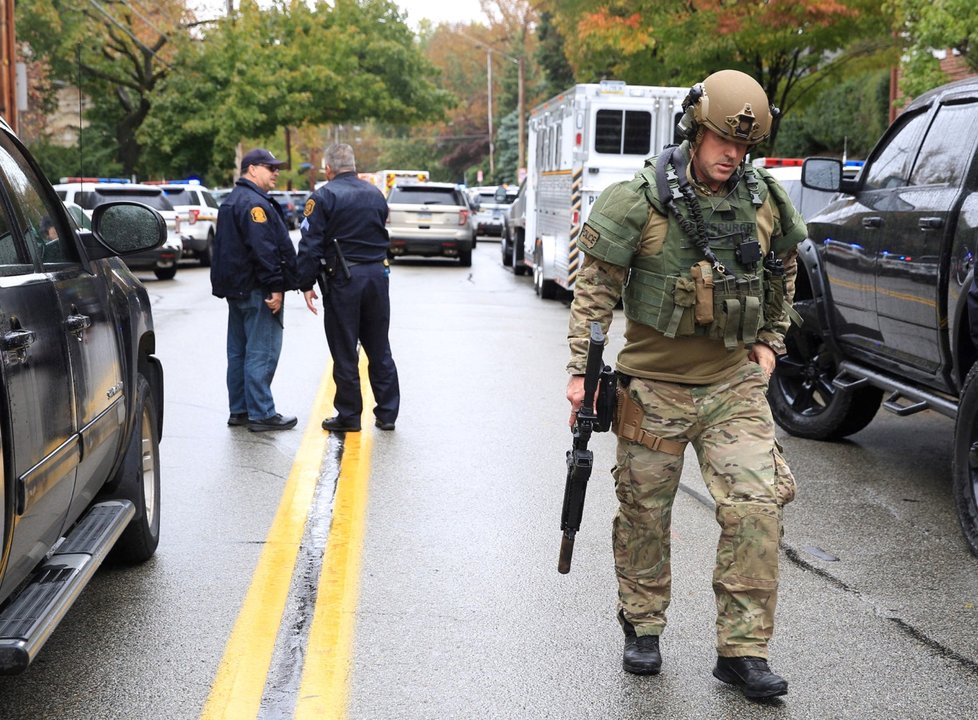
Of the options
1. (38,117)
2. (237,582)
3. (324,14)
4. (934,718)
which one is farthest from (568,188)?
(324,14)

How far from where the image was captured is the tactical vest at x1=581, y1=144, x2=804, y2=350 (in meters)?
4.31

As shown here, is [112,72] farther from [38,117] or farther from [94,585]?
[94,585]

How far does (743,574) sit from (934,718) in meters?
0.72

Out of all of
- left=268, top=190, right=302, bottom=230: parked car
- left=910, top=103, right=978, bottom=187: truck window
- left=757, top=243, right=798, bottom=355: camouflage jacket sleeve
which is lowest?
left=268, top=190, right=302, bottom=230: parked car

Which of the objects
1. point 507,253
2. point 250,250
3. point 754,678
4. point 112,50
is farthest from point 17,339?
point 112,50

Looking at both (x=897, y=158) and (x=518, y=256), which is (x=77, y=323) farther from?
(x=518, y=256)

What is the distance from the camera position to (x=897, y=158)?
7.59 meters

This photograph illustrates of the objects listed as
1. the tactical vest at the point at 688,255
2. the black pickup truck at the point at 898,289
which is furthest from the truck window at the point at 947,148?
the tactical vest at the point at 688,255

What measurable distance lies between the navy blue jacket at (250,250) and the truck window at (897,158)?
3.64 metres

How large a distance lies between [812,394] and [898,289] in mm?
1909

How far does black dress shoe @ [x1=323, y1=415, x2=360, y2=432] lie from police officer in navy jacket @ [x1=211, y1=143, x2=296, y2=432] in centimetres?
28

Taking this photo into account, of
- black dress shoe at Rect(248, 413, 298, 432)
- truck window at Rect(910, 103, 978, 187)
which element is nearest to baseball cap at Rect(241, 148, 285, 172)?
black dress shoe at Rect(248, 413, 298, 432)

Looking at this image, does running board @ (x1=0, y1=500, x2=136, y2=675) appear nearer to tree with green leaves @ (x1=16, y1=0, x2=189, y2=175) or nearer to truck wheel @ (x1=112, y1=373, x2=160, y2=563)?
truck wheel @ (x1=112, y1=373, x2=160, y2=563)

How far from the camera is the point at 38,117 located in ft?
128
